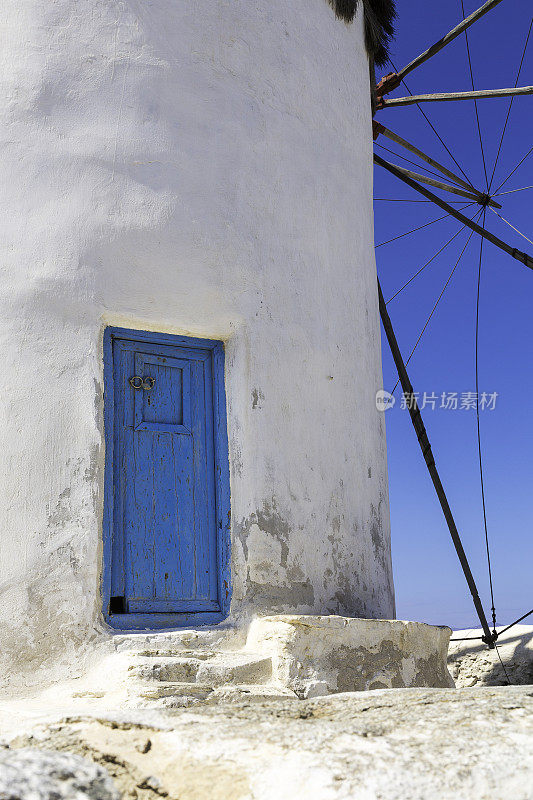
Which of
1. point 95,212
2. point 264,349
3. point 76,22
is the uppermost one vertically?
point 76,22

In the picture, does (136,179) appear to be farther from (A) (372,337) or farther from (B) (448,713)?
(B) (448,713)

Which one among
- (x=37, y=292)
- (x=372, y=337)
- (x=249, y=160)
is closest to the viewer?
(x=37, y=292)

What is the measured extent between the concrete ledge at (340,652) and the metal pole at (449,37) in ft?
18.0

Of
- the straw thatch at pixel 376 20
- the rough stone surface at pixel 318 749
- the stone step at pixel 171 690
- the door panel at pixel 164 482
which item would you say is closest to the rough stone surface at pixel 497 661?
the door panel at pixel 164 482

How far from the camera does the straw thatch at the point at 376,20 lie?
614cm

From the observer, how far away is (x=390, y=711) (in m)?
2.62

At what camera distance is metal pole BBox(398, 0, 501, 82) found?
7.23 metres

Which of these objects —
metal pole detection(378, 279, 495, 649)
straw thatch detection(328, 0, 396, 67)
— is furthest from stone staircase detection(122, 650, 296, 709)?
straw thatch detection(328, 0, 396, 67)

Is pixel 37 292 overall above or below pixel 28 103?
below

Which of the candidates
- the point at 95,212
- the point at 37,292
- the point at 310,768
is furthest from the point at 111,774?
the point at 95,212

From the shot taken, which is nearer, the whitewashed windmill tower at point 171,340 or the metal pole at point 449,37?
the whitewashed windmill tower at point 171,340

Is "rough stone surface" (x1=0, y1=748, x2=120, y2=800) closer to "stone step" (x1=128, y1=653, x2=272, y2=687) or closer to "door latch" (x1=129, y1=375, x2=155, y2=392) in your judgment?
"stone step" (x1=128, y1=653, x2=272, y2=687)

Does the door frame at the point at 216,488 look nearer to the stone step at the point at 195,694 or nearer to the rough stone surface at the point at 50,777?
the stone step at the point at 195,694

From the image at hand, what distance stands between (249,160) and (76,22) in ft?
4.32
